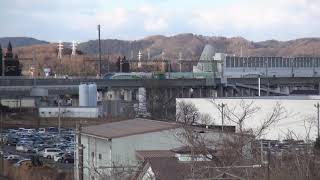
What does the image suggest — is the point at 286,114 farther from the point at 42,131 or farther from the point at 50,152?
the point at 42,131

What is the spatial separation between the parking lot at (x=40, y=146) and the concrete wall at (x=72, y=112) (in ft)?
15.1

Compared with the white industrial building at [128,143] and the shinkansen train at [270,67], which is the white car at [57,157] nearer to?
the white industrial building at [128,143]

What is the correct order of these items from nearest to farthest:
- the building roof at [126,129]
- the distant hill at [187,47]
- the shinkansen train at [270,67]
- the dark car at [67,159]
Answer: the building roof at [126,129]
the dark car at [67,159]
the shinkansen train at [270,67]
the distant hill at [187,47]

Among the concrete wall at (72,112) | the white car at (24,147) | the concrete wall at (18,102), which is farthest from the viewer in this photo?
the concrete wall at (18,102)

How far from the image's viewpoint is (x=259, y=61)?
81.1 meters

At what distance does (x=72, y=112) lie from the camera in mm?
52250

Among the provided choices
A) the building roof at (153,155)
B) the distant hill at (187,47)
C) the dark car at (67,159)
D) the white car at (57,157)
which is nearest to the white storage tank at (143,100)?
the white car at (57,157)

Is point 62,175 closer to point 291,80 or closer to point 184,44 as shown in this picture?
point 291,80

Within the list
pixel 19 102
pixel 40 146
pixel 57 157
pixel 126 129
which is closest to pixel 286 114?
pixel 57 157

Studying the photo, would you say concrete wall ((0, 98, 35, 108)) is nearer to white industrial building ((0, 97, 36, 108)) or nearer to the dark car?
white industrial building ((0, 97, 36, 108))

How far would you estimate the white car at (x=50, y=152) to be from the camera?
30.8 metres

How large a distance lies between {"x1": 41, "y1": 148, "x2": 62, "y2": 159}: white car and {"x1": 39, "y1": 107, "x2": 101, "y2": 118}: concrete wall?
18.3 m

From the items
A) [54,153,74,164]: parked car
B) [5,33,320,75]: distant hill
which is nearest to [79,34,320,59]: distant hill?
[5,33,320,75]: distant hill

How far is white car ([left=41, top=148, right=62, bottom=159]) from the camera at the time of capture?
30828mm
